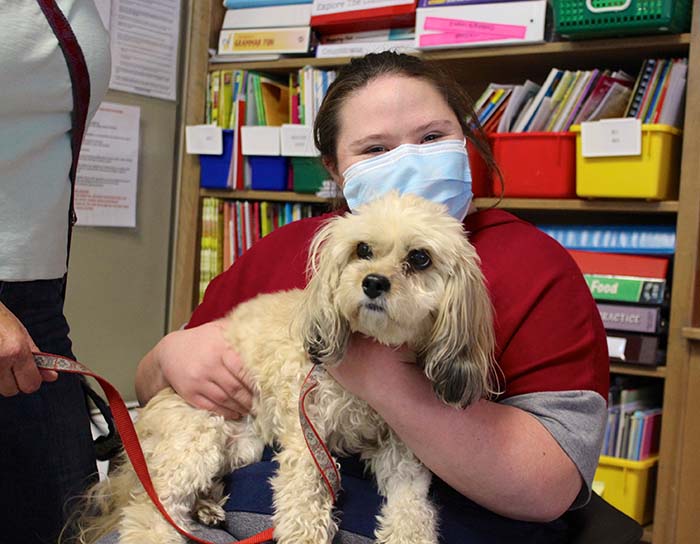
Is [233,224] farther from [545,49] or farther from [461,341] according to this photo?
[461,341]

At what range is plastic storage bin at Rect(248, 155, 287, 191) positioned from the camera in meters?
2.96

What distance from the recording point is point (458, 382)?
3.64 feet

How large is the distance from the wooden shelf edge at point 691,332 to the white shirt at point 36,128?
1794 millimetres

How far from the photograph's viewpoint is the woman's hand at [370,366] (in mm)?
1188

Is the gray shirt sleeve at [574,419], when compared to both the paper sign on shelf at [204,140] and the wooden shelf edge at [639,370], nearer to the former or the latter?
the wooden shelf edge at [639,370]

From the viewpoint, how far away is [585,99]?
2.49 meters

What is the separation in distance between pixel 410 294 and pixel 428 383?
0.52 ft

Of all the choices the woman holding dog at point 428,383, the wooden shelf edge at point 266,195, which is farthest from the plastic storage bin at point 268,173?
the woman holding dog at point 428,383

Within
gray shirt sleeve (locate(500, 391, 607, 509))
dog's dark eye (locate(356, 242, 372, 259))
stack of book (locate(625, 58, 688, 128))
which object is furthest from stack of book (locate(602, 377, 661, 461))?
dog's dark eye (locate(356, 242, 372, 259))

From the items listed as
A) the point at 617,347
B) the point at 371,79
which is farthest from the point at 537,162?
Result: the point at 371,79

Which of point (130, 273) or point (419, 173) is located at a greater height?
point (419, 173)

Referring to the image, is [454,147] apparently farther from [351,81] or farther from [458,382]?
[458,382]

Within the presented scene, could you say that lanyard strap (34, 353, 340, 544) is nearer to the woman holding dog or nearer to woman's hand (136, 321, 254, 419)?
the woman holding dog

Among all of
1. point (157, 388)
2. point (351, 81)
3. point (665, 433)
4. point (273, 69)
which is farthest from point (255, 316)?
point (273, 69)
